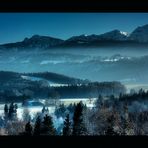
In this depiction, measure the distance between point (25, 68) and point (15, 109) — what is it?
348mm

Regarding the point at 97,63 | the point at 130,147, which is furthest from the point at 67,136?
the point at 97,63

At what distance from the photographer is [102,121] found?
2592mm

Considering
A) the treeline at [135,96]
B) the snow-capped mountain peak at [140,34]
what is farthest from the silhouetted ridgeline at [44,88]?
the snow-capped mountain peak at [140,34]

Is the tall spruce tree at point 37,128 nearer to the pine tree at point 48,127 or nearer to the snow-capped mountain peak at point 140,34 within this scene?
the pine tree at point 48,127

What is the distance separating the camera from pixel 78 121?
8.40 ft

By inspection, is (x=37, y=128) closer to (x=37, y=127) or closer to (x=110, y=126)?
(x=37, y=127)

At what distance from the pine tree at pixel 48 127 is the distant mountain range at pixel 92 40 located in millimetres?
608

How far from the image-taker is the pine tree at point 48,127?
2287mm

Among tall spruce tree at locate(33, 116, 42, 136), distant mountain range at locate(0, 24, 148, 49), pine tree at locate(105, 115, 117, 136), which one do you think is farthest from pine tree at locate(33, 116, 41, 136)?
distant mountain range at locate(0, 24, 148, 49)
